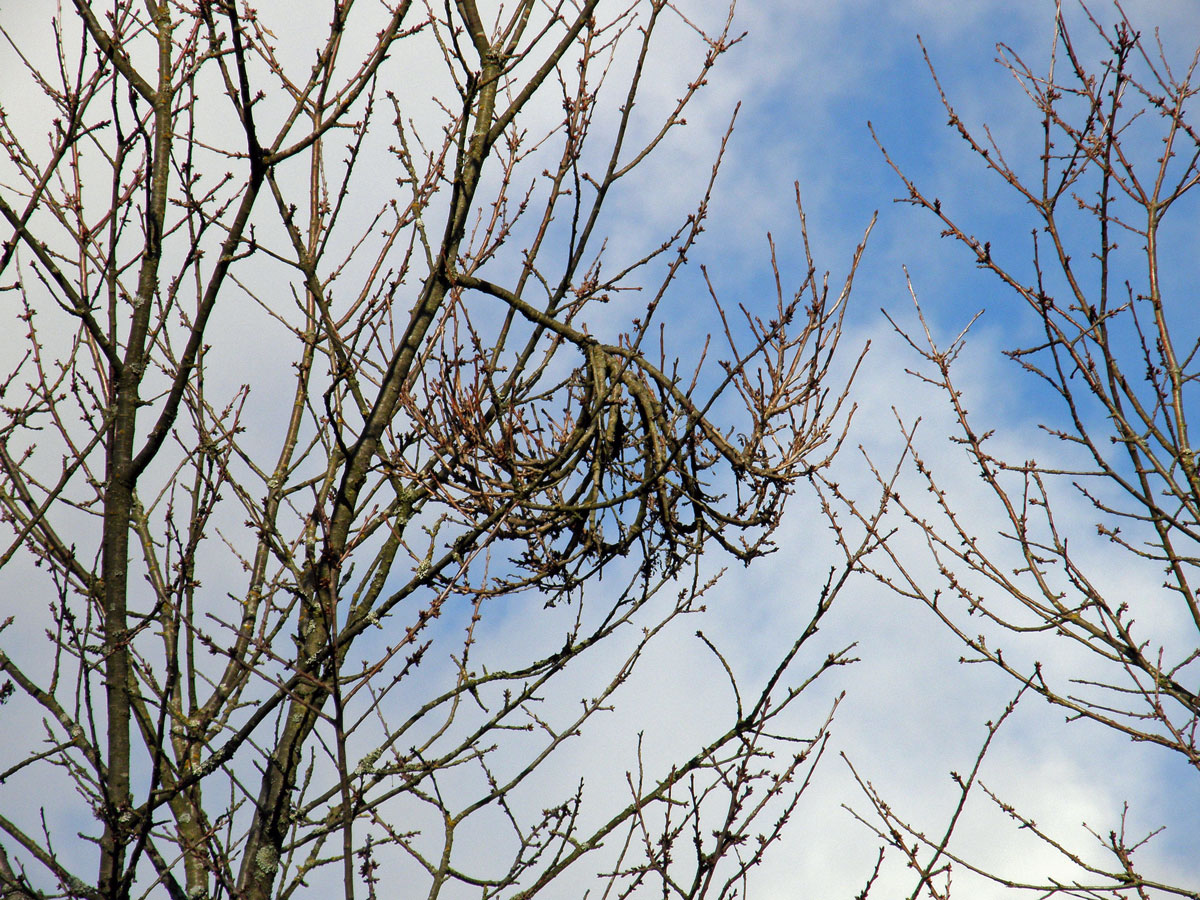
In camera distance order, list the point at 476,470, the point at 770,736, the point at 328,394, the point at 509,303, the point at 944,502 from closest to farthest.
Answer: the point at 328,394 < the point at 476,470 < the point at 770,736 < the point at 509,303 < the point at 944,502

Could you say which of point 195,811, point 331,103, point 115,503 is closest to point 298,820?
point 195,811

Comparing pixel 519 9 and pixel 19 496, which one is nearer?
pixel 19 496

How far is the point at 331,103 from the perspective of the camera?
395 cm

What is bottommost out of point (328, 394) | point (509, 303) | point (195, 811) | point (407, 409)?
point (195, 811)

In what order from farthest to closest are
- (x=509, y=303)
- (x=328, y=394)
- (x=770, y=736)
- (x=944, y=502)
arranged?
(x=944, y=502)
(x=509, y=303)
(x=770, y=736)
(x=328, y=394)

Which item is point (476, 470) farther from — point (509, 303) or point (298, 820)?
point (298, 820)

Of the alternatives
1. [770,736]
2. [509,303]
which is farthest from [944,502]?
[509,303]

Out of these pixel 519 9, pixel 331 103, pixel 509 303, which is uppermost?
pixel 519 9

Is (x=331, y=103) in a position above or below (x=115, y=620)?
above

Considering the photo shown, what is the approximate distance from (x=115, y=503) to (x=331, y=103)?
6.06 feet

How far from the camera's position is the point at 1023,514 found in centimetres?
464

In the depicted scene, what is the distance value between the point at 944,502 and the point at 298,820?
132 inches

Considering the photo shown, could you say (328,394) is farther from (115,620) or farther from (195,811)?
(195,811)

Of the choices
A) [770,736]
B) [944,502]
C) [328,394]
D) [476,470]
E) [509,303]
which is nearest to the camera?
[328,394]
